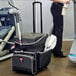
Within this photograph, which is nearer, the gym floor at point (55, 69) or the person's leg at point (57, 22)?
the gym floor at point (55, 69)

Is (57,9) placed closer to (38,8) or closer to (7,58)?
(7,58)

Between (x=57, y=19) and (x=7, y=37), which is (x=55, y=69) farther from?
(x=7, y=37)

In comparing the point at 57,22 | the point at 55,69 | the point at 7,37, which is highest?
the point at 57,22

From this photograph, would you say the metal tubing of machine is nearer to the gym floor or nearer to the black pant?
the gym floor

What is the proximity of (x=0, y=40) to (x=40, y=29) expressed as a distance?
4.31 ft

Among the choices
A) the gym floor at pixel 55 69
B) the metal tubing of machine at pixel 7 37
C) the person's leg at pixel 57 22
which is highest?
the person's leg at pixel 57 22

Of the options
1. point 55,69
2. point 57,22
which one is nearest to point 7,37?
point 57,22

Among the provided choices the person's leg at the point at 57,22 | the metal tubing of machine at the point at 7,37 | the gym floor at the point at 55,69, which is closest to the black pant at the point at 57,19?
the person's leg at the point at 57,22

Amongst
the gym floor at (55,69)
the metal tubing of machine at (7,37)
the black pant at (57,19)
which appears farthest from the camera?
the metal tubing of machine at (7,37)

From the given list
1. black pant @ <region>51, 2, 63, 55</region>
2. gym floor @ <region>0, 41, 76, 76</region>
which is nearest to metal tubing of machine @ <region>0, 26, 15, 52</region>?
gym floor @ <region>0, 41, 76, 76</region>

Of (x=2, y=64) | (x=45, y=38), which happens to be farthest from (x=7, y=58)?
(x=45, y=38)

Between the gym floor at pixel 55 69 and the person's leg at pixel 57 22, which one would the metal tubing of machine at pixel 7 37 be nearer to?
the gym floor at pixel 55 69

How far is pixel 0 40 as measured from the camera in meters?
3.44

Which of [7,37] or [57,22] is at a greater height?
[57,22]
